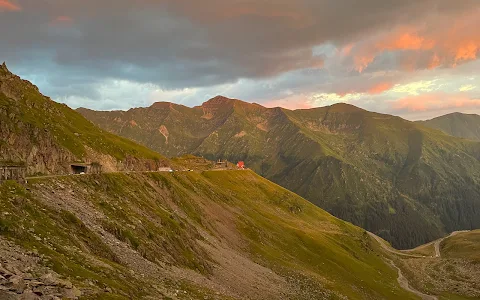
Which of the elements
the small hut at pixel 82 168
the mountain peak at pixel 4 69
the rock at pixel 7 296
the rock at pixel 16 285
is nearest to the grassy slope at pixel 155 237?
the rock at pixel 16 285

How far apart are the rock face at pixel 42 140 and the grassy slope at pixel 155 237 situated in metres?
16.9

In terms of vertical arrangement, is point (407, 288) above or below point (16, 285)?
below

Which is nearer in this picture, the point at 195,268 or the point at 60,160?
the point at 195,268

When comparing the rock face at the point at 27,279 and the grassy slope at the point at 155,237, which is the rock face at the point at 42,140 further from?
the rock face at the point at 27,279

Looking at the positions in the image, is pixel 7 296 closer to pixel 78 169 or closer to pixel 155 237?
pixel 155 237

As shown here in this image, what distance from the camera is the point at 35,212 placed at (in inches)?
1593

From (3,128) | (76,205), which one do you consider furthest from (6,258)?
(3,128)

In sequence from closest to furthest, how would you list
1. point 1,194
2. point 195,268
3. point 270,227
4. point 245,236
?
Result: point 1,194
point 195,268
point 245,236
point 270,227

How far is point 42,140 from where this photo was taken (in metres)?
86.2

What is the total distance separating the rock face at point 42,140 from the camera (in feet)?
260

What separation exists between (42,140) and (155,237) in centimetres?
4571

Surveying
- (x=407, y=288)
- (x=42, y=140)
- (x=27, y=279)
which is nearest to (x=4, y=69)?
(x=42, y=140)

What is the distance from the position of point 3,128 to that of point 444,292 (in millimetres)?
171618

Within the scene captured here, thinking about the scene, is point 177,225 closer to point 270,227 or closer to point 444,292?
point 270,227
